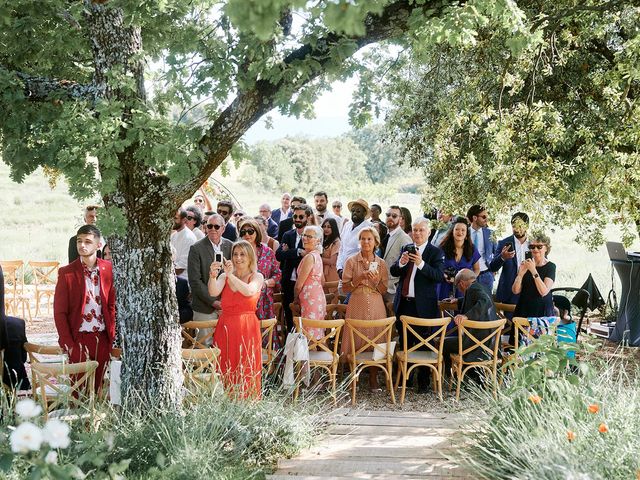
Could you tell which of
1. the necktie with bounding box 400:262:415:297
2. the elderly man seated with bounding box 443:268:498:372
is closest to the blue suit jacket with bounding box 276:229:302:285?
the necktie with bounding box 400:262:415:297

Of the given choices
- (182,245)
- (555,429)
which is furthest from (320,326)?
(555,429)

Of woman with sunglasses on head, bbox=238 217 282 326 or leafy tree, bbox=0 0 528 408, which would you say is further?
woman with sunglasses on head, bbox=238 217 282 326

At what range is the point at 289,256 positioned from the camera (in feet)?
30.9

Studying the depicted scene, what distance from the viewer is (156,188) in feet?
19.4

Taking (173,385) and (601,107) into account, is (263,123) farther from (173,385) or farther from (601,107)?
(601,107)

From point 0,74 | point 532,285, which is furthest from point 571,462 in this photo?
point 0,74

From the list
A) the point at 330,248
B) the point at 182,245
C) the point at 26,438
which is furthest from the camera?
the point at 330,248

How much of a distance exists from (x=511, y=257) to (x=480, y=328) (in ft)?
4.88

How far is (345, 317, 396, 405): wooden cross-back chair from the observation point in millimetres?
7617

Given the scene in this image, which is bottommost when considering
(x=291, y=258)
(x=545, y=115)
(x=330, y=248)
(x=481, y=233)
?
(x=291, y=258)

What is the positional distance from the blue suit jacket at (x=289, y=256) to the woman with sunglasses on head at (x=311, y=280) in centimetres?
121

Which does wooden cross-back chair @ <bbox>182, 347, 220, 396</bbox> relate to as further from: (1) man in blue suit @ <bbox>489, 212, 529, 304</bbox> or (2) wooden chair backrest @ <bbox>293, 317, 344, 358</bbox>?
(1) man in blue suit @ <bbox>489, 212, 529, 304</bbox>

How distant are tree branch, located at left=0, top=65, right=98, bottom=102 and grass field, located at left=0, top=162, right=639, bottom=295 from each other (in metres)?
6.38

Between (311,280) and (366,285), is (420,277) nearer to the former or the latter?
(366,285)
